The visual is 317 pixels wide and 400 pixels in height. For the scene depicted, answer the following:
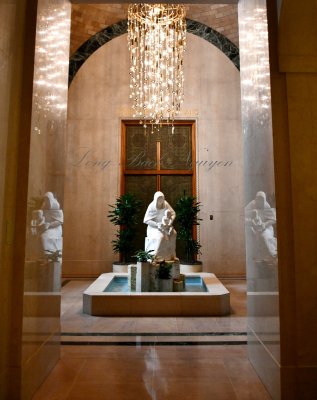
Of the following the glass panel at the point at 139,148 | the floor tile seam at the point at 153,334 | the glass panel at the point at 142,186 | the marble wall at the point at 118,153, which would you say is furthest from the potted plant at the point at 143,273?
the glass panel at the point at 139,148

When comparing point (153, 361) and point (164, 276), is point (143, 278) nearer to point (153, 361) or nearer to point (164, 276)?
point (164, 276)

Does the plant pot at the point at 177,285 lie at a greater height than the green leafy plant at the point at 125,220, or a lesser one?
lesser

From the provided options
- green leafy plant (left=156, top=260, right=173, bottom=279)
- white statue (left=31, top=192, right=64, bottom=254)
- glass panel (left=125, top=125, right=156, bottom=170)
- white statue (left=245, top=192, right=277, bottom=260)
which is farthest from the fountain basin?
glass panel (left=125, top=125, right=156, bottom=170)

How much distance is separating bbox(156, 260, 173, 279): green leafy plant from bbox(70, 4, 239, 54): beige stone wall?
24.1 feet

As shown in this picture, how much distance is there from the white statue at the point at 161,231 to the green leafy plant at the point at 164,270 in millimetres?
463

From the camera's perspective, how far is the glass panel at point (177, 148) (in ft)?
33.9

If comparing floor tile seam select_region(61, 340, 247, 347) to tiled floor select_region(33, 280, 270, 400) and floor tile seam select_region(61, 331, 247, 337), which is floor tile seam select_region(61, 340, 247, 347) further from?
floor tile seam select_region(61, 331, 247, 337)

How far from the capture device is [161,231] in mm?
7047

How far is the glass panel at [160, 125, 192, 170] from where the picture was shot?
10336 millimetres

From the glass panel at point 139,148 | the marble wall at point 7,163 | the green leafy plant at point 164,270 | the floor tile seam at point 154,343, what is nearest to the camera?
the marble wall at point 7,163

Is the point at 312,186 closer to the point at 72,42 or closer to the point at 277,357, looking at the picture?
the point at 277,357

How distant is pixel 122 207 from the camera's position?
9188mm

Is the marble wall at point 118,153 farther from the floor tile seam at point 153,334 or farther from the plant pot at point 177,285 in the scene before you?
the floor tile seam at point 153,334

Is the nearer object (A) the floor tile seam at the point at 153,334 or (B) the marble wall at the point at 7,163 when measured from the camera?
(B) the marble wall at the point at 7,163
